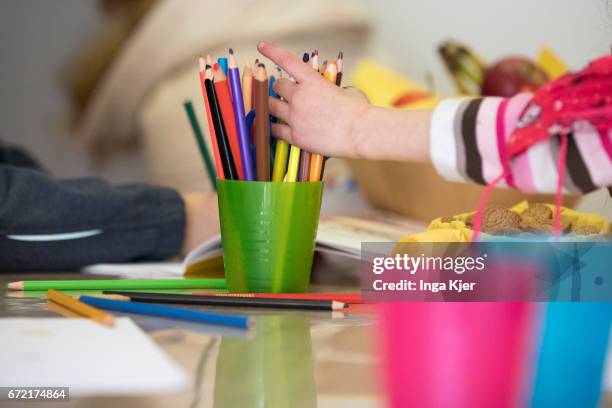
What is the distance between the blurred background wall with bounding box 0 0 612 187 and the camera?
84cm

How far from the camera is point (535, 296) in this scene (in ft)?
1.10

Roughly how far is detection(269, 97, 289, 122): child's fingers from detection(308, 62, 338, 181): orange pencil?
0.09 feet

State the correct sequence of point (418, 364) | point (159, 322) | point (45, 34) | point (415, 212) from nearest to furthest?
point (418, 364) → point (159, 322) → point (415, 212) → point (45, 34)

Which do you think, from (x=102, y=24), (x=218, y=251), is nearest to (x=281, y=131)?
(x=218, y=251)

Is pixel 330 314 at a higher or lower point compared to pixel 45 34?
lower

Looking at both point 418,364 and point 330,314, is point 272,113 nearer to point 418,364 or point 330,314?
point 330,314

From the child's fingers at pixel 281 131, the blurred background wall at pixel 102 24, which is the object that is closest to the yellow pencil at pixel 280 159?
the child's fingers at pixel 281 131

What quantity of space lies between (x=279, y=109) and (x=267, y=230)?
7 cm

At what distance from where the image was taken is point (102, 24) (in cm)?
138

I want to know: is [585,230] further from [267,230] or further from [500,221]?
[267,230]

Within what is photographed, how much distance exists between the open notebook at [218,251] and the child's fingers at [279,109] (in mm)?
103

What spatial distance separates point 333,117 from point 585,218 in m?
0.16

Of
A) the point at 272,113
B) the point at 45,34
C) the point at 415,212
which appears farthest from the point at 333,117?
the point at 45,34

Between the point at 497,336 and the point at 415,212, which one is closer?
the point at 497,336
